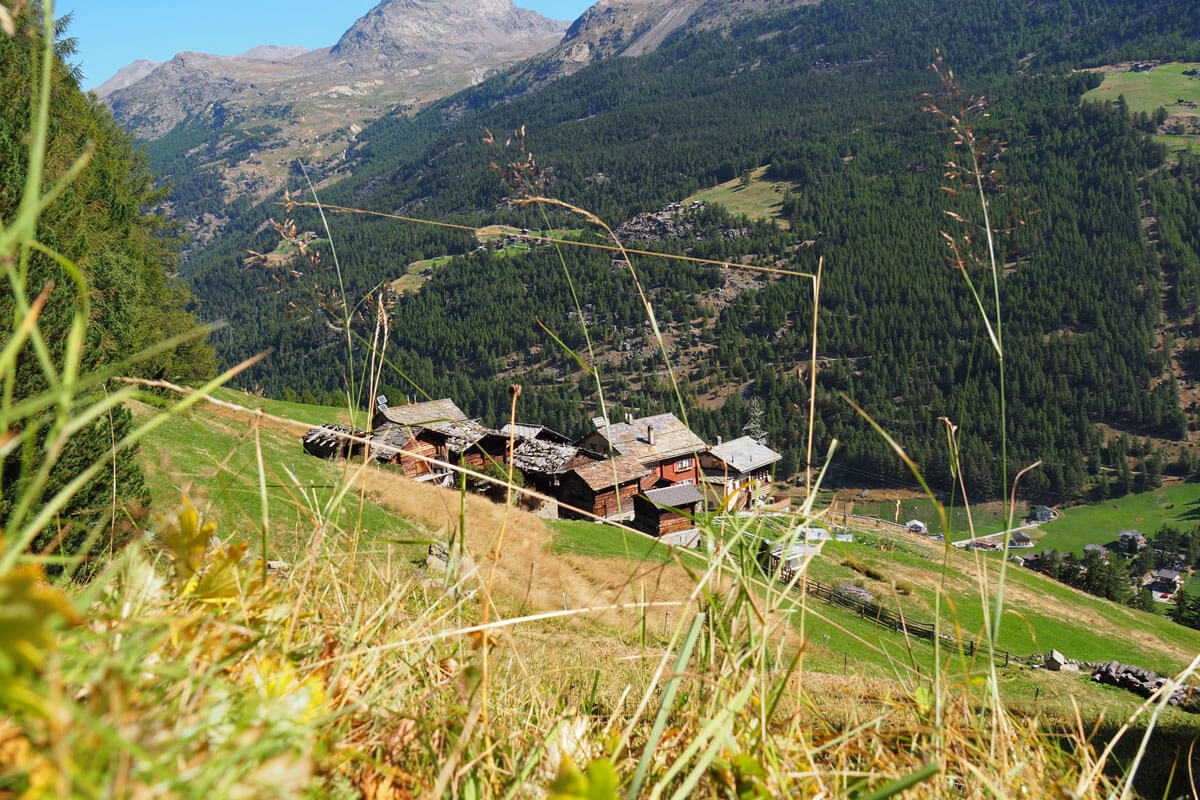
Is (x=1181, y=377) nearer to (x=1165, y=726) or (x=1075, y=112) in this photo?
(x=1075, y=112)

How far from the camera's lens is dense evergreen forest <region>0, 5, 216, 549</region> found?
11.9 ft

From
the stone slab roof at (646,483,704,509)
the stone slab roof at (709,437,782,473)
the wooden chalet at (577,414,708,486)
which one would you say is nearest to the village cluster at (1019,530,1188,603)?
the stone slab roof at (709,437,782,473)

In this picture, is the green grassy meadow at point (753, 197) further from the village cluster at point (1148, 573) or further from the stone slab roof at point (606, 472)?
the stone slab roof at point (606, 472)

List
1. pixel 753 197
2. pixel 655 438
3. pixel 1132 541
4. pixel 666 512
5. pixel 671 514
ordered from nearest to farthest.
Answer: pixel 666 512 → pixel 671 514 → pixel 655 438 → pixel 1132 541 → pixel 753 197

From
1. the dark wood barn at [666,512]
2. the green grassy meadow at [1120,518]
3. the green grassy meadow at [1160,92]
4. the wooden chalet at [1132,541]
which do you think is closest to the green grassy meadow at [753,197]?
the green grassy meadow at [1160,92]

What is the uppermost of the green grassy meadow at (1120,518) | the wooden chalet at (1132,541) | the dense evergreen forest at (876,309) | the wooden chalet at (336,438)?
the wooden chalet at (336,438)

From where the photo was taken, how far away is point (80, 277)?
0.64m

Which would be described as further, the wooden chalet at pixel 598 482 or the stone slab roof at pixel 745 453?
the stone slab roof at pixel 745 453

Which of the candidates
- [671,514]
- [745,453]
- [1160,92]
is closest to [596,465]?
[671,514]

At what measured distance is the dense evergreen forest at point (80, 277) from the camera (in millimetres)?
3623

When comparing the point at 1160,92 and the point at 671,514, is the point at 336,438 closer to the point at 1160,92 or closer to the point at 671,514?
the point at 671,514

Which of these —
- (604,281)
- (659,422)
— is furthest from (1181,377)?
(659,422)

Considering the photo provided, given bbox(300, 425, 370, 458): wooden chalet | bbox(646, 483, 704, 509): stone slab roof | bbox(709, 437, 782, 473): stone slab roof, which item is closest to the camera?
bbox(300, 425, 370, 458): wooden chalet

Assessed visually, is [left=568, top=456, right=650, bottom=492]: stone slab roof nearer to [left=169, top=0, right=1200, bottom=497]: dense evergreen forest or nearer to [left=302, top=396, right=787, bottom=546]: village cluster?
[left=302, top=396, right=787, bottom=546]: village cluster
